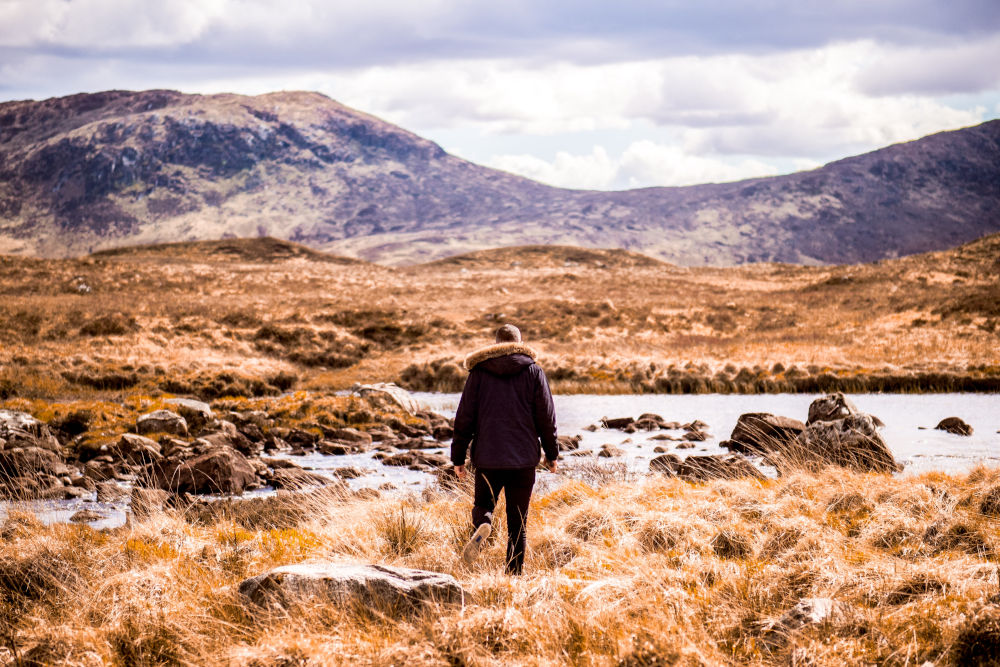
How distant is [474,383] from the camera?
23.6 feet

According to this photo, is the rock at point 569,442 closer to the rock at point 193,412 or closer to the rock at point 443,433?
the rock at point 443,433

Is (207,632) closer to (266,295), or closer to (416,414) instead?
(416,414)

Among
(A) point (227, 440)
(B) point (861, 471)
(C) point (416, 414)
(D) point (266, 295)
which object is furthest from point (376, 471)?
(D) point (266, 295)

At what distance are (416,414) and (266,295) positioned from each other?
37470 mm

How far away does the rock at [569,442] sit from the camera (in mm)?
19828

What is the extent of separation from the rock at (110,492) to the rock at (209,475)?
0.66m

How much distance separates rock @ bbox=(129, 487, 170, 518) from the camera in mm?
10344

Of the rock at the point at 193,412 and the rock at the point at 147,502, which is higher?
the rock at the point at 147,502

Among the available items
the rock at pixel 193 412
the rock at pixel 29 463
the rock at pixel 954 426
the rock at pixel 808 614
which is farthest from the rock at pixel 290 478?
the rock at pixel 954 426

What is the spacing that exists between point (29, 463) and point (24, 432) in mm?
3645

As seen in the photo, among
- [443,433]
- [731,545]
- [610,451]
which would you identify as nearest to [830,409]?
[610,451]

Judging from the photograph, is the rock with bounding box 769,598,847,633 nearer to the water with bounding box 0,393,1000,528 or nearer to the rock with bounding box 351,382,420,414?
the water with bounding box 0,393,1000,528

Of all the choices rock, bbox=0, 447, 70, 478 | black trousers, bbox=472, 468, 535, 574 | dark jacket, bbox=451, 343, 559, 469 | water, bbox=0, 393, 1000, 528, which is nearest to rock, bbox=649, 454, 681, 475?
water, bbox=0, 393, 1000, 528

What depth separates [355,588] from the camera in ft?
20.8
